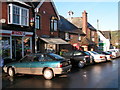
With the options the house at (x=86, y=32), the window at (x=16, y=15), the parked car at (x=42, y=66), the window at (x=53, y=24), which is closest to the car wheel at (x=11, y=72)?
the parked car at (x=42, y=66)

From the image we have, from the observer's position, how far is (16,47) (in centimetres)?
1720

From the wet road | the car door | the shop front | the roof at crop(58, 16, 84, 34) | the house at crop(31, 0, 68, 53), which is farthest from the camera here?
the roof at crop(58, 16, 84, 34)

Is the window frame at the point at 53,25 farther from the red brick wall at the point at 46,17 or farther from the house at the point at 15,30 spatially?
the house at the point at 15,30

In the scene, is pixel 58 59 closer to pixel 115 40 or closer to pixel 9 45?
pixel 9 45

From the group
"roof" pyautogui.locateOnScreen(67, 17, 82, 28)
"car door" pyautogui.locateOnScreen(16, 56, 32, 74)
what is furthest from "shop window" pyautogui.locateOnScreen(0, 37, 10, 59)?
"roof" pyautogui.locateOnScreen(67, 17, 82, 28)

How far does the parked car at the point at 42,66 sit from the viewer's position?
9688mm

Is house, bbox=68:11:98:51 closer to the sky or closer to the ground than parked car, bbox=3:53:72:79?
closer to the sky

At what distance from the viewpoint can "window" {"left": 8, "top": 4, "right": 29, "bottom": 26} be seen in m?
16.0

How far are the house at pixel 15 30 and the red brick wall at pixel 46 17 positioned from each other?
7.37 feet

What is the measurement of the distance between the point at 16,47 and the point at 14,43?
1.69 feet

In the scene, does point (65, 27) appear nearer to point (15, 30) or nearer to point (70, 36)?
point (70, 36)

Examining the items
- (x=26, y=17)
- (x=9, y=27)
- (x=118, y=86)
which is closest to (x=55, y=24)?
(x=26, y=17)

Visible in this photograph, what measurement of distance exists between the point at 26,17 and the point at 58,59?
31.5ft

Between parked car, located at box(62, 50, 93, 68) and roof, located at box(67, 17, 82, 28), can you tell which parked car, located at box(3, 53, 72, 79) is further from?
roof, located at box(67, 17, 82, 28)
